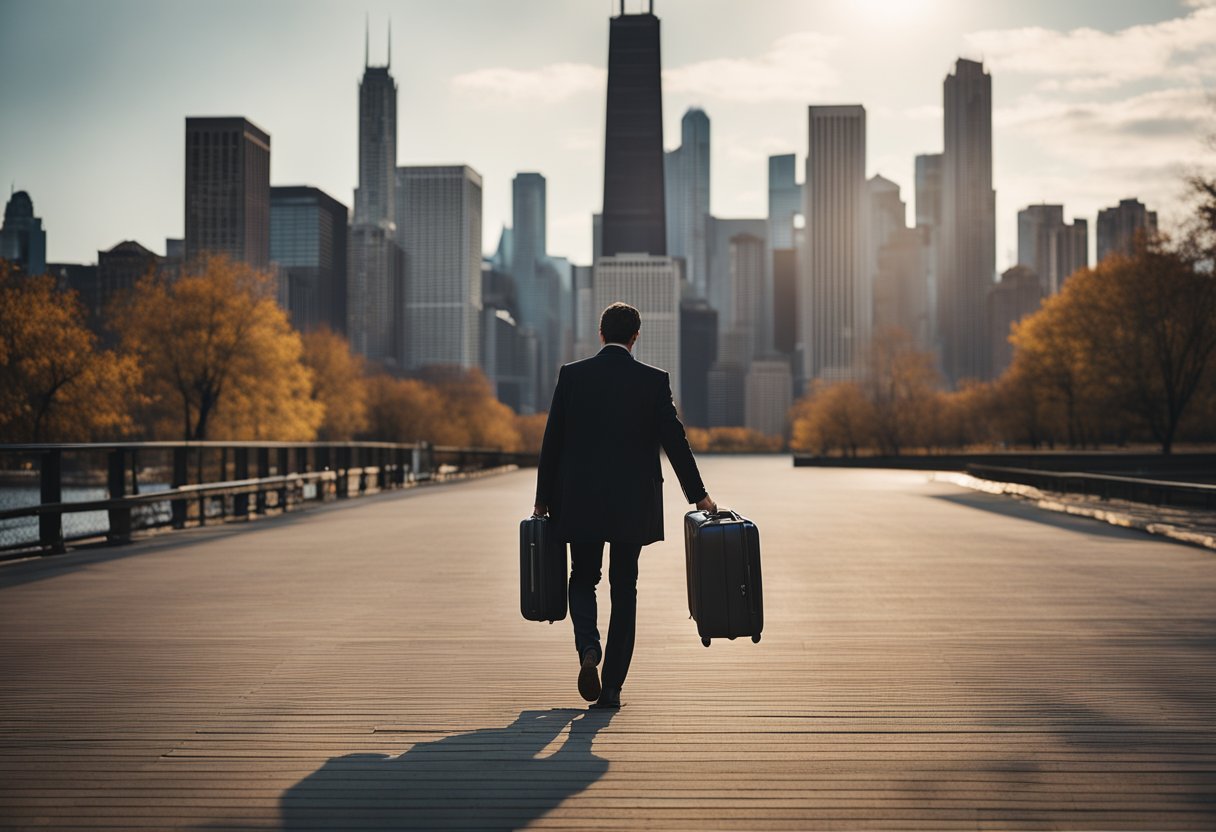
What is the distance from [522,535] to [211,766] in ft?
5.34

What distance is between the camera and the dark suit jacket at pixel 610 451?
210 inches

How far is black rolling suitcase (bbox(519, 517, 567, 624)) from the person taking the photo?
5.46 m

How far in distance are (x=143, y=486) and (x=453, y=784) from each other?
12694mm

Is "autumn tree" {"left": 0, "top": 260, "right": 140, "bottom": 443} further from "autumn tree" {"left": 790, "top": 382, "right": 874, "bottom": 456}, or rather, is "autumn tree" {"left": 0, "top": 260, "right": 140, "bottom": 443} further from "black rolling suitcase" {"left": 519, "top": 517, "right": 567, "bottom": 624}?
"autumn tree" {"left": 790, "top": 382, "right": 874, "bottom": 456}

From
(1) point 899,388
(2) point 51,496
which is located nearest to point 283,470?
(2) point 51,496

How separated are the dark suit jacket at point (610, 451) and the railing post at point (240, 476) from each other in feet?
49.3

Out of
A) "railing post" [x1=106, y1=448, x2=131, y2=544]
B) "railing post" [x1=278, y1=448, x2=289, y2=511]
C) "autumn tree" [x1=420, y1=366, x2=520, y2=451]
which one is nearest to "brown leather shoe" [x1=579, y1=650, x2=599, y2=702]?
"railing post" [x1=106, y1=448, x2=131, y2=544]

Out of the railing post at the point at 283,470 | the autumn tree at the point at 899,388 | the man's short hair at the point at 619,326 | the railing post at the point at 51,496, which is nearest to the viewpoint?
the man's short hair at the point at 619,326

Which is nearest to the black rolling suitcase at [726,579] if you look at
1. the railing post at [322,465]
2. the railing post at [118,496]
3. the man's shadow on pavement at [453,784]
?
the man's shadow on pavement at [453,784]

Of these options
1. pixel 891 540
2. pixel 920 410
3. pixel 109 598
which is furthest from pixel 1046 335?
pixel 109 598

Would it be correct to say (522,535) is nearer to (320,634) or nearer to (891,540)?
(320,634)

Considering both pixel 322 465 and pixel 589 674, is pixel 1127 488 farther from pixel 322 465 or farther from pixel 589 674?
pixel 589 674

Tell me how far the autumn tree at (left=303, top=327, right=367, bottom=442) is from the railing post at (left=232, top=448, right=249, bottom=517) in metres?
50.7

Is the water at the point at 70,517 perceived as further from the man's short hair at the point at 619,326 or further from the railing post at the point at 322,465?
the man's short hair at the point at 619,326
